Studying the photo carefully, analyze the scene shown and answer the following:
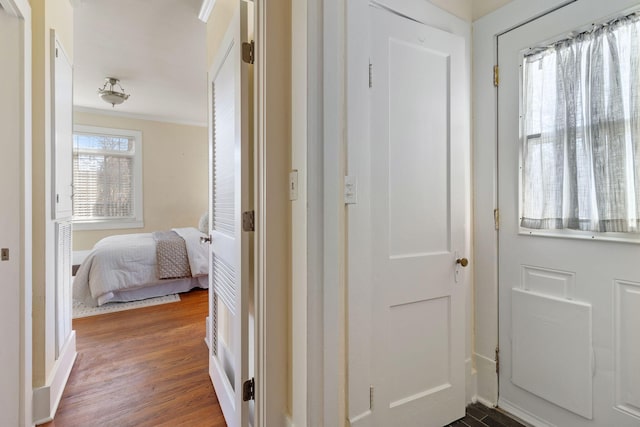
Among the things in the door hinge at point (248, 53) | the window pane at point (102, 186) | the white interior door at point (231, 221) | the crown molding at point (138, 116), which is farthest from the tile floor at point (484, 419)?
the crown molding at point (138, 116)

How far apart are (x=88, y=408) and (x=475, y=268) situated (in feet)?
7.63

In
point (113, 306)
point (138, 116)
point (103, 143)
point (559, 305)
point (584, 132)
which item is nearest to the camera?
point (584, 132)

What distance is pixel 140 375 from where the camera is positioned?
1991mm

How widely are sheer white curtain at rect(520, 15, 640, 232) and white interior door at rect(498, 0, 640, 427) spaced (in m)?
0.06

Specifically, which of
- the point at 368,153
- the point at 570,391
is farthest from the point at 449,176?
the point at 570,391

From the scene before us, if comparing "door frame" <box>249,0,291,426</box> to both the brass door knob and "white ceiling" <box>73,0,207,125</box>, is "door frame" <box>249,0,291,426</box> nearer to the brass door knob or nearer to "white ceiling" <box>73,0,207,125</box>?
the brass door knob

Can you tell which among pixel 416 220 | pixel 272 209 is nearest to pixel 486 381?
pixel 416 220

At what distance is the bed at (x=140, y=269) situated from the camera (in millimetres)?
3143

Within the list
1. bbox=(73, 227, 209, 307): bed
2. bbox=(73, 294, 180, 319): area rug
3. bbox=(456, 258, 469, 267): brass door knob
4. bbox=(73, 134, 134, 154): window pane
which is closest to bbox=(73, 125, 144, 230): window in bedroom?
bbox=(73, 134, 134, 154): window pane

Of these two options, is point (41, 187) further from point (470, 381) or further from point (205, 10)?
point (470, 381)

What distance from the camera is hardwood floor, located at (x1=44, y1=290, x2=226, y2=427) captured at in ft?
5.31

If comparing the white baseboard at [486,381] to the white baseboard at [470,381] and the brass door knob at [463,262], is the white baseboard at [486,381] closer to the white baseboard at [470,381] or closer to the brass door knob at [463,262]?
the white baseboard at [470,381]

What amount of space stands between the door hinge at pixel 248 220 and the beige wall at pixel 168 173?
4931 millimetres

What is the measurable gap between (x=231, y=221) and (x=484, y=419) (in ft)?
5.41
